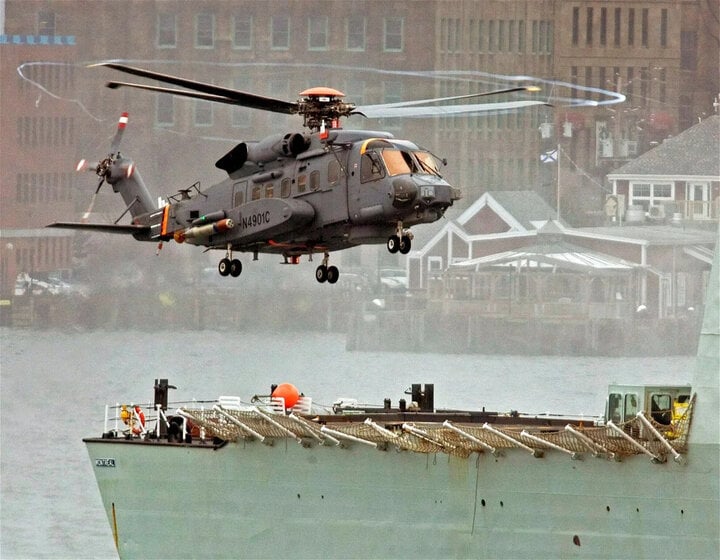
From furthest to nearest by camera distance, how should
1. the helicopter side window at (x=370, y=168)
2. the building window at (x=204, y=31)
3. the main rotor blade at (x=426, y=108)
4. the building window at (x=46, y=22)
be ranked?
the building window at (x=46, y=22) < the building window at (x=204, y=31) < the main rotor blade at (x=426, y=108) < the helicopter side window at (x=370, y=168)

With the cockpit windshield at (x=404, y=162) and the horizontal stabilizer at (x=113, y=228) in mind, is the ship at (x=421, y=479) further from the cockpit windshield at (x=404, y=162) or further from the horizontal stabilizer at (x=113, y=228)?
the cockpit windshield at (x=404, y=162)

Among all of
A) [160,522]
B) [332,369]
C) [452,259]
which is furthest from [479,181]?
[160,522]

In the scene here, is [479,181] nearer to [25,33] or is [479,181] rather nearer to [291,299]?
[291,299]

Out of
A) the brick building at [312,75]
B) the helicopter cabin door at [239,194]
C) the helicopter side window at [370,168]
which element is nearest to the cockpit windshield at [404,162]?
the helicopter side window at [370,168]

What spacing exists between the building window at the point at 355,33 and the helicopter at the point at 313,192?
72.2 metres

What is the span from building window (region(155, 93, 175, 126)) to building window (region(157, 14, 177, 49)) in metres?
3.10

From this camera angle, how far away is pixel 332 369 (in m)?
108

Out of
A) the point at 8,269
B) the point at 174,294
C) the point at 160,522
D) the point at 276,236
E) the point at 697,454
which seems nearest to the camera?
the point at 697,454

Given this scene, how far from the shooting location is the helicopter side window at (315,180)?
43.9 metres

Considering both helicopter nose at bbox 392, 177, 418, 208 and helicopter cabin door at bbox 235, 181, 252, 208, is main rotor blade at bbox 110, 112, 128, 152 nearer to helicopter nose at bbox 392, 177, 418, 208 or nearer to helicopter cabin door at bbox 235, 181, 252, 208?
helicopter cabin door at bbox 235, 181, 252, 208

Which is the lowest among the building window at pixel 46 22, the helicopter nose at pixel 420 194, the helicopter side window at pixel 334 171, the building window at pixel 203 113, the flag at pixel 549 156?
the helicopter nose at pixel 420 194

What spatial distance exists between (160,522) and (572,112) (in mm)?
81754

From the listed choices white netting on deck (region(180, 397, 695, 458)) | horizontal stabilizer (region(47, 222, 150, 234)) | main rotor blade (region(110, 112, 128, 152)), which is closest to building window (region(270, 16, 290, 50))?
main rotor blade (region(110, 112, 128, 152))

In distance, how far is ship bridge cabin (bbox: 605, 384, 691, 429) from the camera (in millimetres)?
43062
